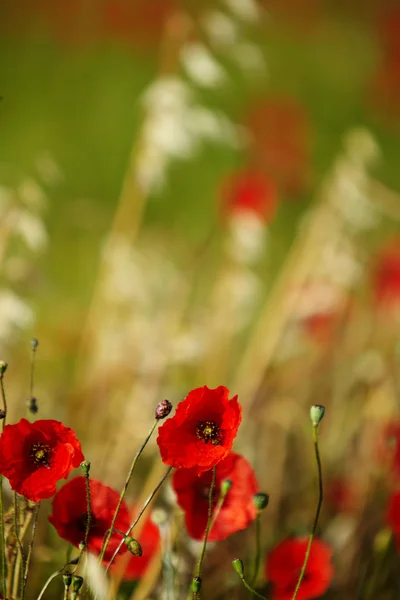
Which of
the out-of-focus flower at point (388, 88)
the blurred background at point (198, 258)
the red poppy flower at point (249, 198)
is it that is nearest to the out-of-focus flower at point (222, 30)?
the blurred background at point (198, 258)

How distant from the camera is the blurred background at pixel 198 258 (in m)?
0.81

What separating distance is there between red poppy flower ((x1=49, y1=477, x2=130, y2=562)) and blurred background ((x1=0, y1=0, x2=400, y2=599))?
0.30 feet

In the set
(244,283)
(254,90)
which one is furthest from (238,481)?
(254,90)

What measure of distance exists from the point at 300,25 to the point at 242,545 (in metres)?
1.99

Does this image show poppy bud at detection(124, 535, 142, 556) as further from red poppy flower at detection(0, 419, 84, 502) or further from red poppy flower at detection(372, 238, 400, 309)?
red poppy flower at detection(372, 238, 400, 309)

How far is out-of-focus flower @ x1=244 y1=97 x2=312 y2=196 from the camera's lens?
2.10 m

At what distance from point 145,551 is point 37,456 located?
0.26 m

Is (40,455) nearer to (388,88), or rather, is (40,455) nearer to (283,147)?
(283,147)

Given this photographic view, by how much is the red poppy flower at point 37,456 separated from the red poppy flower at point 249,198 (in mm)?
791

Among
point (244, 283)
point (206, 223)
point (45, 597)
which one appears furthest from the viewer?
point (206, 223)

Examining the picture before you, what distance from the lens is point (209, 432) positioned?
43 cm

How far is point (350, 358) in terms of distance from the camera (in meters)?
1.17

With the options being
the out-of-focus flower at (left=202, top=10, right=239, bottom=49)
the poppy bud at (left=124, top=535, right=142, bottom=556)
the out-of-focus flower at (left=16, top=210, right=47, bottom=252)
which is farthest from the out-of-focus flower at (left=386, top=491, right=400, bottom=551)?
the out-of-focus flower at (left=202, top=10, right=239, bottom=49)

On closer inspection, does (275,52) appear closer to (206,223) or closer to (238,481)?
(206,223)
